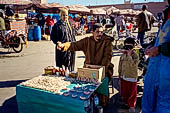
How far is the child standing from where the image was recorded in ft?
11.2

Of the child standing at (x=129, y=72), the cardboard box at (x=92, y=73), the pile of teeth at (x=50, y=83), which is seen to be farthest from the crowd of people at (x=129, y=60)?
the pile of teeth at (x=50, y=83)

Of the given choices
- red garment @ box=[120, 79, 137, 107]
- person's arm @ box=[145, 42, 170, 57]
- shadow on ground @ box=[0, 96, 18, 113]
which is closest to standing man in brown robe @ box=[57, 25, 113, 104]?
red garment @ box=[120, 79, 137, 107]

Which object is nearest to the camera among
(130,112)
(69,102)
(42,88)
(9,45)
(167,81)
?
(167,81)

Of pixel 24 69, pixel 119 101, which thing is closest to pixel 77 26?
pixel 24 69

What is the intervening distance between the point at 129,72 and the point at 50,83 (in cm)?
145

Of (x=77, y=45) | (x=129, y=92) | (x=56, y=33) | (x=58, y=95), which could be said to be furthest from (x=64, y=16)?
(x=58, y=95)

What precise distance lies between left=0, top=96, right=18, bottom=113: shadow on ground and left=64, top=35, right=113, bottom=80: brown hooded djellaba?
Answer: 162 centimetres

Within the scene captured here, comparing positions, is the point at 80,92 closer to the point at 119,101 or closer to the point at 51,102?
the point at 51,102

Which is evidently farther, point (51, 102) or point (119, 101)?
point (119, 101)

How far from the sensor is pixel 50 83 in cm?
296

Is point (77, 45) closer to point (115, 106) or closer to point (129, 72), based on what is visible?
point (129, 72)

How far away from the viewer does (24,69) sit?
6.68 meters

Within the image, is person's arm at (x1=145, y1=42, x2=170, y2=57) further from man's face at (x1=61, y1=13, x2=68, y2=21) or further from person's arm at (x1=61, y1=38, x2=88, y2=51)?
man's face at (x1=61, y1=13, x2=68, y2=21)

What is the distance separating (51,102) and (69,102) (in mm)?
315
